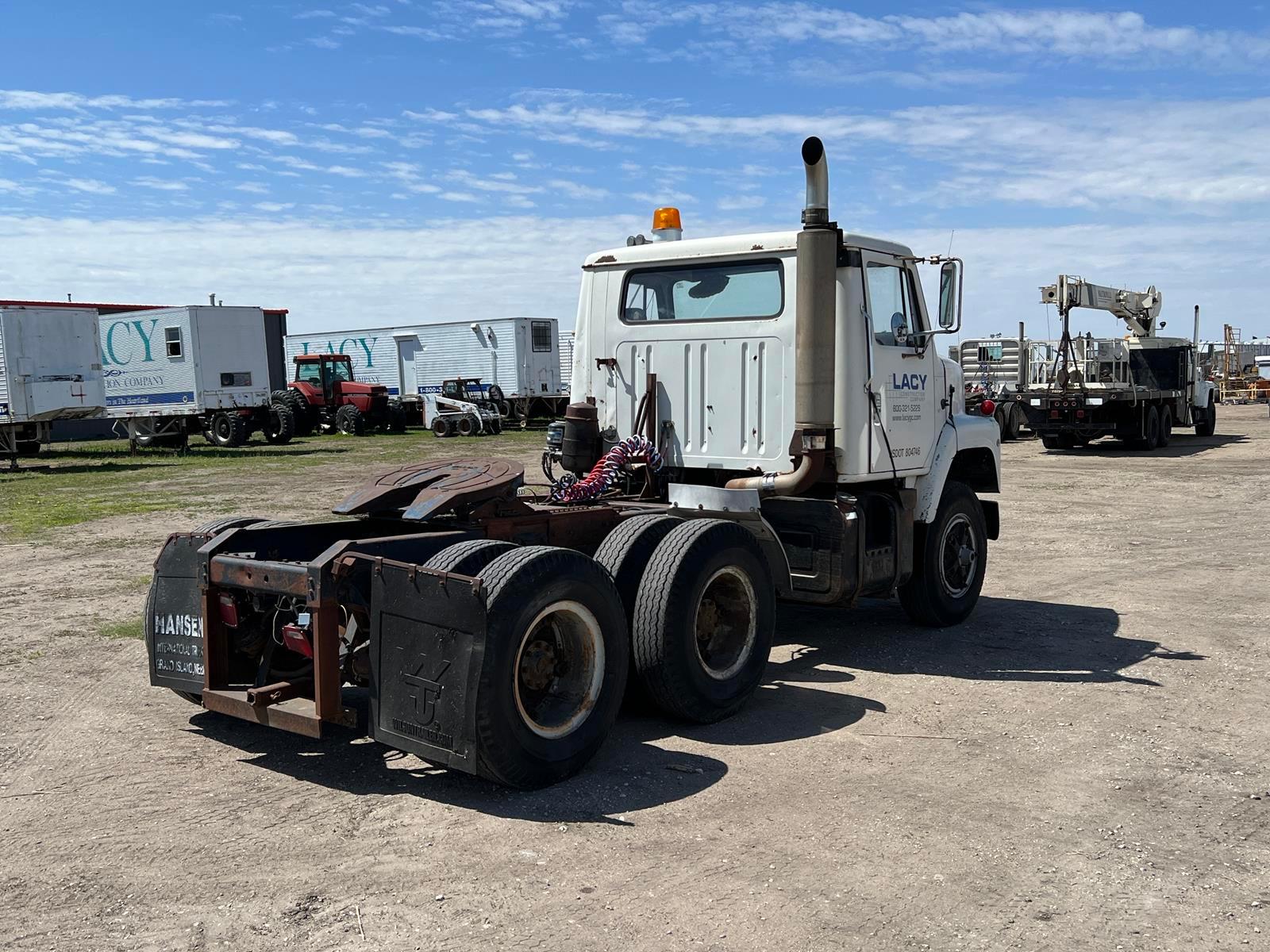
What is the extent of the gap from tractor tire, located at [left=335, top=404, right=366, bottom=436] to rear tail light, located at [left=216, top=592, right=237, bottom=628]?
30676mm

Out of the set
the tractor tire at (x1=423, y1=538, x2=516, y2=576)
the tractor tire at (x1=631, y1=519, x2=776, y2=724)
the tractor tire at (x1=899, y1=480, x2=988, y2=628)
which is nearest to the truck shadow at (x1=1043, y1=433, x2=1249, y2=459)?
the tractor tire at (x1=899, y1=480, x2=988, y2=628)

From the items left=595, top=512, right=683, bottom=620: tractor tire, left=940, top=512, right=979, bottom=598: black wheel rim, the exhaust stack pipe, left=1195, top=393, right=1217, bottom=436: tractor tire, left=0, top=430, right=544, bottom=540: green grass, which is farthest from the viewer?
left=1195, top=393, right=1217, bottom=436: tractor tire

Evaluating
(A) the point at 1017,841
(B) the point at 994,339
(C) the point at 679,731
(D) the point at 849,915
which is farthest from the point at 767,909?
(B) the point at 994,339

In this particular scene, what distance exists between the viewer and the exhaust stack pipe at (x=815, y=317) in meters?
6.94

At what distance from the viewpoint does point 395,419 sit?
36469mm

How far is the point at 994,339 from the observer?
34.0 metres

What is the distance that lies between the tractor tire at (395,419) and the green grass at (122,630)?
1108 inches

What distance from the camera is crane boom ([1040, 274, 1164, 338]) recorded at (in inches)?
1024

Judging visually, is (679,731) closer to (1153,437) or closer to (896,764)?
(896,764)

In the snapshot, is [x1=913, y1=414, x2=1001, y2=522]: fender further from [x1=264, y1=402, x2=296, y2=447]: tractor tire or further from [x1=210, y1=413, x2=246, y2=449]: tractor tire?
[x1=264, y1=402, x2=296, y2=447]: tractor tire

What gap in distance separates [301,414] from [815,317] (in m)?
30.8

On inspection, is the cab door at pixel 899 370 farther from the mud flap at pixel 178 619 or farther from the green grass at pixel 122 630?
the green grass at pixel 122 630

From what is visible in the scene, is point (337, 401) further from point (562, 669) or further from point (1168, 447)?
point (562, 669)

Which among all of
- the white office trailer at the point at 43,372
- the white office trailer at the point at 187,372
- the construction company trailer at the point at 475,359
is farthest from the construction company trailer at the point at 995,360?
the white office trailer at the point at 43,372
